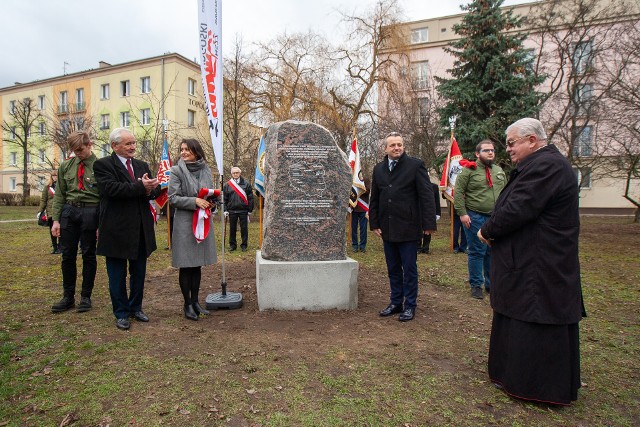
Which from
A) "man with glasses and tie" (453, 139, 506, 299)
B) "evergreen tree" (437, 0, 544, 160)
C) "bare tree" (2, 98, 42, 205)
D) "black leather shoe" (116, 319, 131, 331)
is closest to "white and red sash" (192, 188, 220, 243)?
"black leather shoe" (116, 319, 131, 331)

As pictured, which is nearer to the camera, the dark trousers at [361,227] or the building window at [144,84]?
the dark trousers at [361,227]

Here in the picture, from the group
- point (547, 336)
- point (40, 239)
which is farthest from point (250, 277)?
point (40, 239)

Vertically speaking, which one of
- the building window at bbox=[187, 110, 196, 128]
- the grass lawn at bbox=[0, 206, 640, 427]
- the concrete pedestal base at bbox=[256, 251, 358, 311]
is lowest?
the grass lawn at bbox=[0, 206, 640, 427]

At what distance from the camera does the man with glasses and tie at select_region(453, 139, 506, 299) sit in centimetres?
561

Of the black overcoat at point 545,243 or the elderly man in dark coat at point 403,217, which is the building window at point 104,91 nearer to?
the elderly man in dark coat at point 403,217

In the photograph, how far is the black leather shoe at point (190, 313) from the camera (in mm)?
4578

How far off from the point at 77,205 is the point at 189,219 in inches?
55.2

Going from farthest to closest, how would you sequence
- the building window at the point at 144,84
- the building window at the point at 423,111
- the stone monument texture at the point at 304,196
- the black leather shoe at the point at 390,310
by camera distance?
1. the building window at the point at 144,84
2. the building window at the point at 423,111
3. the stone monument texture at the point at 304,196
4. the black leather shoe at the point at 390,310

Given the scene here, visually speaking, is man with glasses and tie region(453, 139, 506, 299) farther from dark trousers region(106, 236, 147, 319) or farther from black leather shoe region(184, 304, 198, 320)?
dark trousers region(106, 236, 147, 319)

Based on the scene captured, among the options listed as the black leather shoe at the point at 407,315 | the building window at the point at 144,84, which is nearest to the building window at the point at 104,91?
the building window at the point at 144,84

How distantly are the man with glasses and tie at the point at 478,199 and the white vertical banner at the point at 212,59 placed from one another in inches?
136

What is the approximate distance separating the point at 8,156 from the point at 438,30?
46255 millimetres

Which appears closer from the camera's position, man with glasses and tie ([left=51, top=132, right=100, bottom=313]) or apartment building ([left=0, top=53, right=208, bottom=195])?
man with glasses and tie ([left=51, top=132, right=100, bottom=313])

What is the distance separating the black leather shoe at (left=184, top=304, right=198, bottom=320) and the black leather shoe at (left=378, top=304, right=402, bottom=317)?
2194mm
